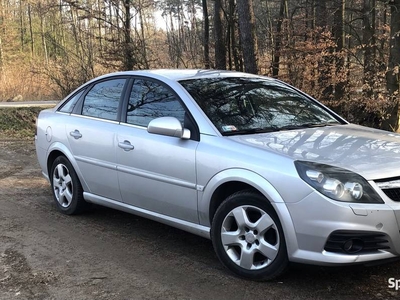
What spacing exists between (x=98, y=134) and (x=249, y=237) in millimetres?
2095

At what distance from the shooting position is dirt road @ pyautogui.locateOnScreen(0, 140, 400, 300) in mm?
3422

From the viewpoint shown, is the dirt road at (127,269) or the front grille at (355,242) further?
the dirt road at (127,269)

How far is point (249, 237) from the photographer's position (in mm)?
3580

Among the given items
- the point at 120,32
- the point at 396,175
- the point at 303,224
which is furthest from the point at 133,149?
the point at 120,32

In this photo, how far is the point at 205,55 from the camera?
58.5 feet

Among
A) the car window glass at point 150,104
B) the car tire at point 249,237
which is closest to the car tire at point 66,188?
the car window glass at point 150,104

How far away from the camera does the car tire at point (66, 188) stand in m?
5.38

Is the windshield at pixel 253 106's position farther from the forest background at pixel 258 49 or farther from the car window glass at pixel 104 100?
the forest background at pixel 258 49

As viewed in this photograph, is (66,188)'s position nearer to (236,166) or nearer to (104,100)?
(104,100)

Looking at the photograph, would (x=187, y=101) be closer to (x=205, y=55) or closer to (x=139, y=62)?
(x=139, y=62)

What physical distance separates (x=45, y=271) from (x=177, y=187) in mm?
1276

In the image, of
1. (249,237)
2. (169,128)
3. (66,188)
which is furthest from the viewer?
(66,188)

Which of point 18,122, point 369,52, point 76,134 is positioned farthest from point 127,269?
point 369,52

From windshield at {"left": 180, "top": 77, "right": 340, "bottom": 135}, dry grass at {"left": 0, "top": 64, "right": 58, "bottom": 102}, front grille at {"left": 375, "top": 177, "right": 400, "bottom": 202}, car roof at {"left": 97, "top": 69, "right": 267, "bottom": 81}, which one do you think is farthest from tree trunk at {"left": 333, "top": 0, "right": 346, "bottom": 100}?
dry grass at {"left": 0, "top": 64, "right": 58, "bottom": 102}
